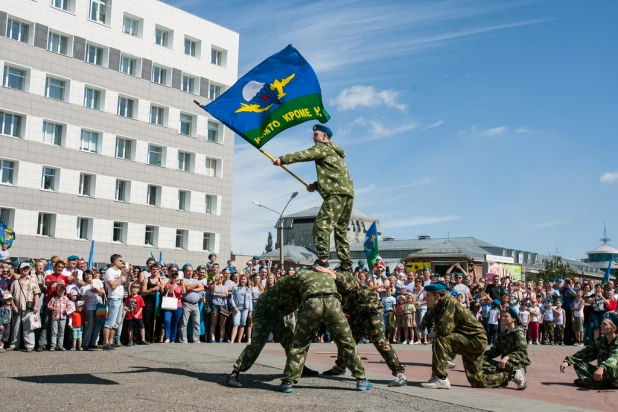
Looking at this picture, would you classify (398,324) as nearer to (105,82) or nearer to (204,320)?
(204,320)

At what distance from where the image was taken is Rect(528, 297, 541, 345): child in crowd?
21.2 metres

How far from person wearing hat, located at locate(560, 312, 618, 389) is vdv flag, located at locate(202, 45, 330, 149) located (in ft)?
18.7

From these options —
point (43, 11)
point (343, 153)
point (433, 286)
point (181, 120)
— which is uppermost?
point (43, 11)

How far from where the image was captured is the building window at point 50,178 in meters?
38.1

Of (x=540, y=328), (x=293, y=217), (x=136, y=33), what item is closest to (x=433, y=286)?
(x=540, y=328)

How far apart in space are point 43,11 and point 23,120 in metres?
6.49

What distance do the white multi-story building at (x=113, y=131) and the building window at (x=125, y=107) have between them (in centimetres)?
8

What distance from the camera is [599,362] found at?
33.8 feet

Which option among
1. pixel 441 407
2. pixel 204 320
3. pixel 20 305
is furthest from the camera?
pixel 204 320

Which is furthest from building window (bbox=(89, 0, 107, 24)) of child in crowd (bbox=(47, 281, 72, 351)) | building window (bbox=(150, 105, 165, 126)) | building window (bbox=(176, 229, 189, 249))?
child in crowd (bbox=(47, 281, 72, 351))

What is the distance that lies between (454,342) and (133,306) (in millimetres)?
8149

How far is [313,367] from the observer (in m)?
10.7

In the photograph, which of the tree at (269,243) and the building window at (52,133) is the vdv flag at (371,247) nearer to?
the building window at (52,133)

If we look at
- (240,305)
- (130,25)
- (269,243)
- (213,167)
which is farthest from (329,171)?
(269,243)
